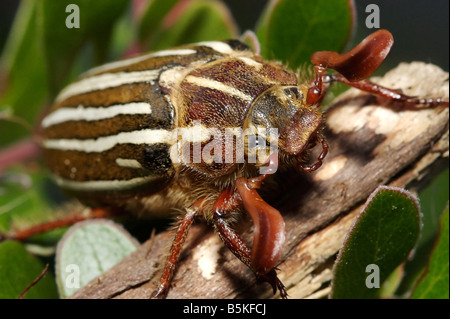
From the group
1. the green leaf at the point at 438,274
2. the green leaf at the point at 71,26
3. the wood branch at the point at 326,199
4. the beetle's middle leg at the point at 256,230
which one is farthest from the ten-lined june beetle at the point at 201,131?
the green leaf at the point at 438,274

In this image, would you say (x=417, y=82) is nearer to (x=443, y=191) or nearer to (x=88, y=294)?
(x=443, y=191)

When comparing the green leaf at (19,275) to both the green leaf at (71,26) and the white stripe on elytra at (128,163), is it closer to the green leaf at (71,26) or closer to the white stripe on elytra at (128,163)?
the white stripe on elytra at (128,163)

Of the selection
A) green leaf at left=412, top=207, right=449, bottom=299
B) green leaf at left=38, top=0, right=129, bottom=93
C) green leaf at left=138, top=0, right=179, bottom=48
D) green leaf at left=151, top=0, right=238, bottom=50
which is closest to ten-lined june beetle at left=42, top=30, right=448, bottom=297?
green leaf at left=38, top=0, right=129, bottom=93

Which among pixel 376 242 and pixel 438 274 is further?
pixel 438 274

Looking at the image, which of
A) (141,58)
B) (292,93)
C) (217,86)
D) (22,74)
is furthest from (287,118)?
(22,74)

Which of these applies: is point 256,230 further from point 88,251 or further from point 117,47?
point 117,47
